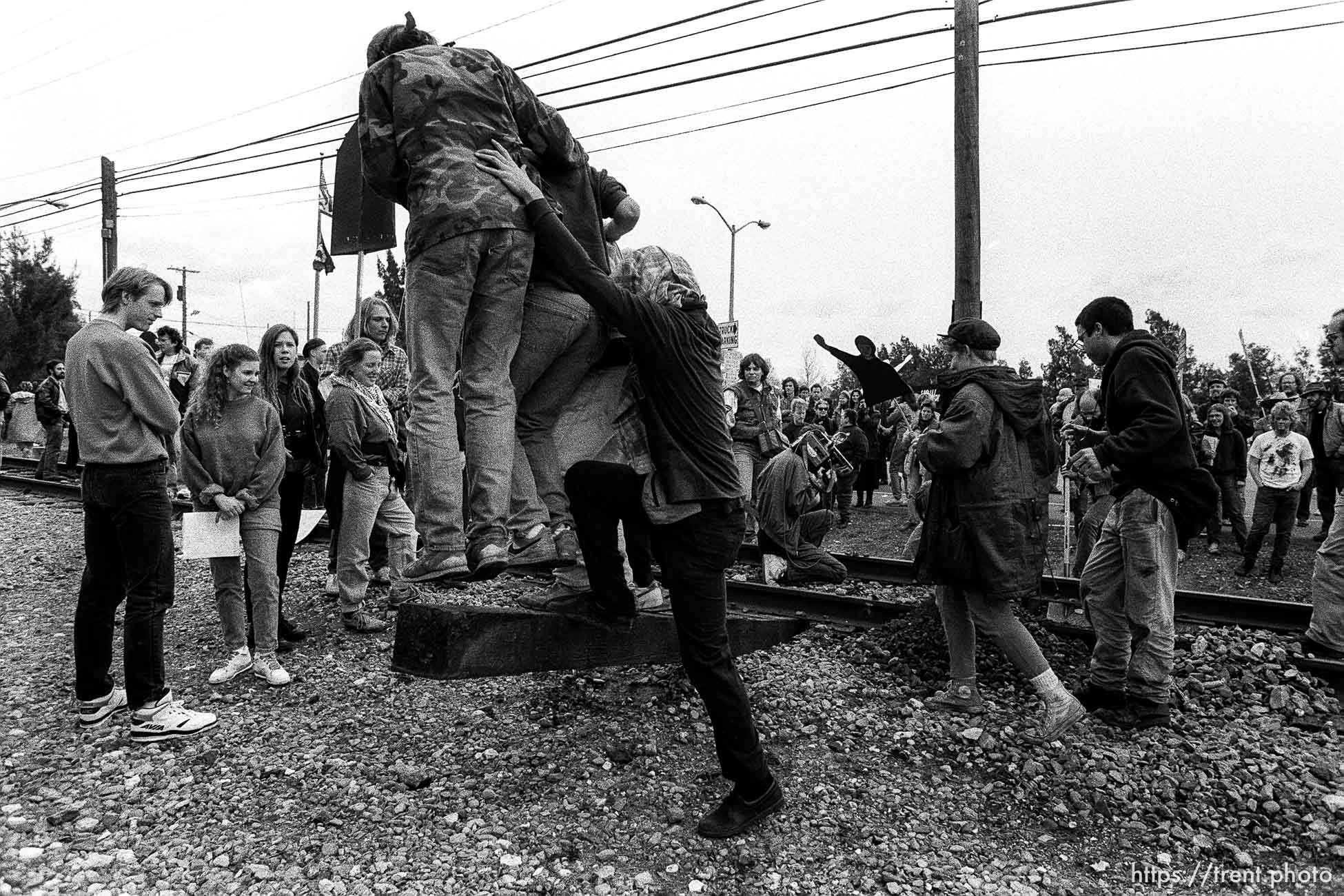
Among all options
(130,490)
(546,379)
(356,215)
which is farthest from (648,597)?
(130,490)

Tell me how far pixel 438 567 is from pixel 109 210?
1039 inches

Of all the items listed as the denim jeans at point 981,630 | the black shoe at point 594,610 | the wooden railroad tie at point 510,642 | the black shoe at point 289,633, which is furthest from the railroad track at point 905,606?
the black shoe at point 289,633

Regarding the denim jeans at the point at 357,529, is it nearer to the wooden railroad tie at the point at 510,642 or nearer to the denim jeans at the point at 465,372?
the wooden railroad tie at the point at 510,642

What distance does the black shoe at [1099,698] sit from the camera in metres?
4.58

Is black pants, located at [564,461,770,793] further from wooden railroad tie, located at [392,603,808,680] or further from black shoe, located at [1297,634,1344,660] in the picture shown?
black shoe, located at [1297,634,1344,660]

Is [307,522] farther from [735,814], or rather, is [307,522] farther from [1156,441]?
[1156,441]

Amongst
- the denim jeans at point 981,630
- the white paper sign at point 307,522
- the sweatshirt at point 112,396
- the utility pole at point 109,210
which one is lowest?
the denim jeans at point 981,630

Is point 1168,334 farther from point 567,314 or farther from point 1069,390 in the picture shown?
point 567,314

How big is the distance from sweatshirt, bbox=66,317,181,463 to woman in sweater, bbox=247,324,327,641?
1284 millimetres

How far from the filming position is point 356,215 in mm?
3979

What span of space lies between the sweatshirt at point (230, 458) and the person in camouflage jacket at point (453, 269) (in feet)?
8.32

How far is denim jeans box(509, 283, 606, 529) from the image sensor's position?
3.38 metres

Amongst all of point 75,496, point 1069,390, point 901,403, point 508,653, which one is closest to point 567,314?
point 508,653

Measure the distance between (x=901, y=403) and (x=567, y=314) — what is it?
524 inches
